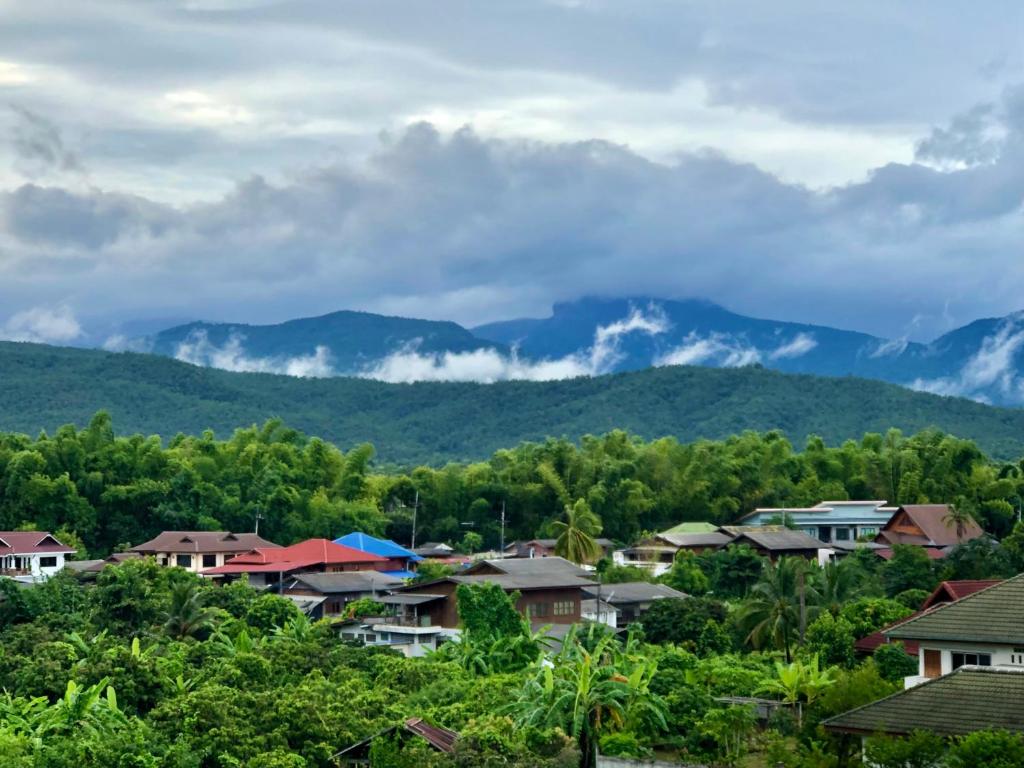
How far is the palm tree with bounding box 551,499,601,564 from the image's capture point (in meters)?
64.6

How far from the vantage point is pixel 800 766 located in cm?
2122

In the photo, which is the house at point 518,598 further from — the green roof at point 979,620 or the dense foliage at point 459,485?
the green roof at point 979,620

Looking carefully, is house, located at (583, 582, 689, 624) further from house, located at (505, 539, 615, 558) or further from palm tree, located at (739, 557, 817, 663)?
house, located at (505, 539, 615, 558)

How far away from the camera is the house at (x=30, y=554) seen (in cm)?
5759

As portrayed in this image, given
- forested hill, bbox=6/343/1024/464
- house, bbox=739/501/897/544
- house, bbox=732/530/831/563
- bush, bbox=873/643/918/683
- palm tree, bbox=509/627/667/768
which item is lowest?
palm tree, bbox=509/627/667/768

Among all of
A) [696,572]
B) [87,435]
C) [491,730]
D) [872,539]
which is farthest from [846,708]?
[87,435]

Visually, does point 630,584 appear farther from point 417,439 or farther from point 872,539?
point 417,439

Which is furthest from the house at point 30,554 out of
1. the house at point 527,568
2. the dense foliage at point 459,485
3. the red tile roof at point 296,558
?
the house at point 527,568

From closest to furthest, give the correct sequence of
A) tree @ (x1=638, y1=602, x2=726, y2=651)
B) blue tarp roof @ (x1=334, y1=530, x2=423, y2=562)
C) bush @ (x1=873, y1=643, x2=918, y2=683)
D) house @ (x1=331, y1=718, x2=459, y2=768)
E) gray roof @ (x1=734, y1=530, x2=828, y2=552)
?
1. house @ (x1=331, y1=718, x2=459, y2=768)
2. bush @ (x1=873, y1=643, x2=918, y2=683)
3. tree @ (x1=638, y1=602, x2=726, y2=651)
4. gray roof @ (x1=734, y1=530, x2=828, y2=552)
5. blue tarp roof @ (x1=334, y1=530, x2=423, y2=562)

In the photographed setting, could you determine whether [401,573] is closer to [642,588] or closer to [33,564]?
[642,588]

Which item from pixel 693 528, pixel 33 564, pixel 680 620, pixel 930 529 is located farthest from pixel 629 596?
pixel 33 564

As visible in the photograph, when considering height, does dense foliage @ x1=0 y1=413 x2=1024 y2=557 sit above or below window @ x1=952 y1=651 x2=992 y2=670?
above

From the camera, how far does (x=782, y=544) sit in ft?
208

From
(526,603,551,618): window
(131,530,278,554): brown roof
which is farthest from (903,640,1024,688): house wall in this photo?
(131,530,278,554): brown roof
